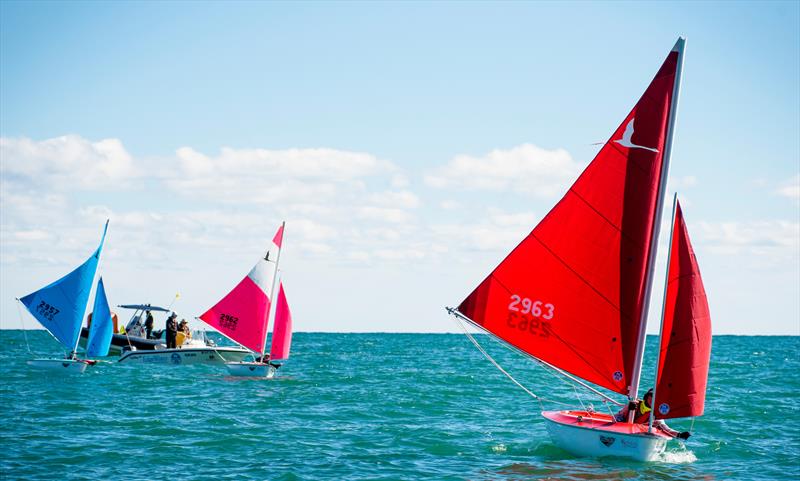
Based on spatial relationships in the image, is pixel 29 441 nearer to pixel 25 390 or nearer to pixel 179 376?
pixel 25 390

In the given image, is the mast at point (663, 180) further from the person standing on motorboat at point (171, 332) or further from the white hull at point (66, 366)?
the person standing on motorboat at point (171, 332)

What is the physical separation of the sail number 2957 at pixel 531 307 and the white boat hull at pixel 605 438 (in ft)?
8.58

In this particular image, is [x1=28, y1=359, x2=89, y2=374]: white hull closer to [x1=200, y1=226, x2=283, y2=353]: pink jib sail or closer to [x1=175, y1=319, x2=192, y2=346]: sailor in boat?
[x1=200, y1=226, x2=283, y2=353]: pink jib sail

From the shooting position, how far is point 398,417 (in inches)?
1102

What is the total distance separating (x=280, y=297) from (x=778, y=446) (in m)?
23.7

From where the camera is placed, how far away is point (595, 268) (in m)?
19.1

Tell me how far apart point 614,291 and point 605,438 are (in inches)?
133

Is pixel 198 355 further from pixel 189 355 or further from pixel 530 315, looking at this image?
pixel 530 315

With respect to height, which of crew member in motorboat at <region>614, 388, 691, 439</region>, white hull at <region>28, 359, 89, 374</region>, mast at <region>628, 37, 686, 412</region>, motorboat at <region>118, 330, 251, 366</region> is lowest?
white hull at <region>28, 359, 89, 374</region>

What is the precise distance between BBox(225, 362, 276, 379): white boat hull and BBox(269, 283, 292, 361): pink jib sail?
623mm

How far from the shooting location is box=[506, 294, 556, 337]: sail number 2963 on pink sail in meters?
19.5

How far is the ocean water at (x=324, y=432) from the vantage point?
1859cm

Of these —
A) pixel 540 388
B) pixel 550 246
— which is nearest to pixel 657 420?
pixel 550 246

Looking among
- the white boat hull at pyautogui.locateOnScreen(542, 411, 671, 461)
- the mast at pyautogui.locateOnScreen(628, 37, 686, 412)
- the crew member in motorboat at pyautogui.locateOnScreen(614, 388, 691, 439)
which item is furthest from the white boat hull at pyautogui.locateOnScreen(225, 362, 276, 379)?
the mast at pyautogui.locateOnScreen(628, 37, 686, 412)
